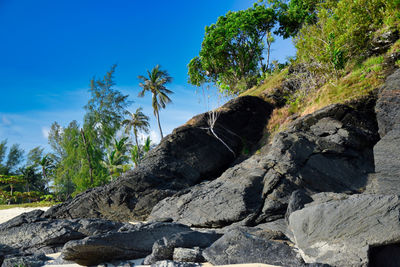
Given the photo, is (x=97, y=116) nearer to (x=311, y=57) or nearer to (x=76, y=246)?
(x=311, y=57)

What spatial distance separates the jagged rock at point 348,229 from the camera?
13.8 feet

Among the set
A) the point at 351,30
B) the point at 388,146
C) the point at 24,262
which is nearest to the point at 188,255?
the point at 24,262

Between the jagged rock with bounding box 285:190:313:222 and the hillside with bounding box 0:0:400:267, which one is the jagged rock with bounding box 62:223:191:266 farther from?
the jagged rock with bounding box 285:190:313:222

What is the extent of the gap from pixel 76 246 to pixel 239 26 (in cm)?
2738

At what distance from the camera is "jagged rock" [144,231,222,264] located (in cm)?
509

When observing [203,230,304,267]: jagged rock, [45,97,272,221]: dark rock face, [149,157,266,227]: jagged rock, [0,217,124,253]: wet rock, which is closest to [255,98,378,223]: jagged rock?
[149,157,266,227]: jagged rock

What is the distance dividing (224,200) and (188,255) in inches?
148

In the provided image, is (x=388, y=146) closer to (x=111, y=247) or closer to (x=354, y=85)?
(x=354, y=85)

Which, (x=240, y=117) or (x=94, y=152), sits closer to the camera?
(x=240, y=117)

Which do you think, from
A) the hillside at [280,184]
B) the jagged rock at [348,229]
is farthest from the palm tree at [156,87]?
the jagged rock at [348,229]

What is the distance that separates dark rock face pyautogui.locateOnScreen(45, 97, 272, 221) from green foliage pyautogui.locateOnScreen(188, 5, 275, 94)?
40.3 feet

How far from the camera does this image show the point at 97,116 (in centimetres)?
3112

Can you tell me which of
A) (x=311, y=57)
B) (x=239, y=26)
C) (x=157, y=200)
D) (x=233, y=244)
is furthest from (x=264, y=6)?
(x=233, y=244)

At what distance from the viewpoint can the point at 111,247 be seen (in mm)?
5328
